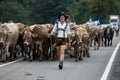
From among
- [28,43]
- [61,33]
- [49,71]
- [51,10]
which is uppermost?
[51,10]

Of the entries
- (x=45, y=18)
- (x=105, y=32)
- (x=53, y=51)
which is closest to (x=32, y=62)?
(x=53, y=51)

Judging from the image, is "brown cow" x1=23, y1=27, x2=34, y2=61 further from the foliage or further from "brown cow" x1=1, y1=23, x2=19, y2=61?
the foliage

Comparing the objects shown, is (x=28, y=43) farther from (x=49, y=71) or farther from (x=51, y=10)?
(x=51, y=10)

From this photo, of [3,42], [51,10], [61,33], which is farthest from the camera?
[51,10]

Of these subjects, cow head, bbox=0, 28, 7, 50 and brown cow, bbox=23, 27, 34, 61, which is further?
brown cow, bbox=23, 27, 34, 61

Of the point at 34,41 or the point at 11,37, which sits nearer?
the point at 11,37

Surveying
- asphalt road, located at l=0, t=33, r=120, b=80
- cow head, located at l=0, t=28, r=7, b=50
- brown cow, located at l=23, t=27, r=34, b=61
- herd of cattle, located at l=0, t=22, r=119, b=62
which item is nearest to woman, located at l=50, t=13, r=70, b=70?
asphalt road, located at l=0, t=33, r=120, b=80

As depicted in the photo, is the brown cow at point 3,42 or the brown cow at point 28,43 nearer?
the brown cow at point 3,42

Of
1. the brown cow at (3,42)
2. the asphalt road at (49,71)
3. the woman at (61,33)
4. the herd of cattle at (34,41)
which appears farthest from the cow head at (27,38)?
the woman at (61,33)

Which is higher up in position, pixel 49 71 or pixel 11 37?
pixel 11 37

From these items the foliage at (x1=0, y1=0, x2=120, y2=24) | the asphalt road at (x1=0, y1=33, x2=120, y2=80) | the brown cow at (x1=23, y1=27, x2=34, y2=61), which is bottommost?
the asphalt road at (x1=0, y1=33, x2=120, y2=80)

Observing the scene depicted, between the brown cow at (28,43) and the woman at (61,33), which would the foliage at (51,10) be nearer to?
the brown cow at (28,43)

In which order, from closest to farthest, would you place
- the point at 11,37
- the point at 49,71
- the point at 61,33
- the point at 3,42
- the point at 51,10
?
the point at 49,71 < the point at 61,33 < the point at 3,42 < the point at 11,37 < the point at 51,10

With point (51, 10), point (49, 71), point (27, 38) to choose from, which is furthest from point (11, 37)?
point (51, 10)
